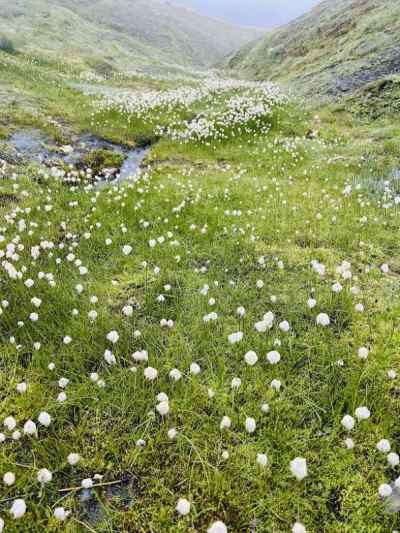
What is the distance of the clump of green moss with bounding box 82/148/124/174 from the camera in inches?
484

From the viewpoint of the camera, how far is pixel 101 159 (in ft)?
41.7

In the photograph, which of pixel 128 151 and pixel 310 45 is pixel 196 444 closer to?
pixel 128 151

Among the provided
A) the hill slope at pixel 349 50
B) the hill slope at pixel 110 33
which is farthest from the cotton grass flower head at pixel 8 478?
the hill slope at pixel 110 33

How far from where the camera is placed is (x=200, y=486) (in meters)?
3.44

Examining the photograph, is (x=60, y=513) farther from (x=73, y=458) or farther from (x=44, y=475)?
(x=73, y=458)

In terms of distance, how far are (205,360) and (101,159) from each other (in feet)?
32.9

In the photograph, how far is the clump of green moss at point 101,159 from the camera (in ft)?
40.4

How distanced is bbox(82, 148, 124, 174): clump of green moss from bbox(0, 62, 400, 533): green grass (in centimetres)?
330

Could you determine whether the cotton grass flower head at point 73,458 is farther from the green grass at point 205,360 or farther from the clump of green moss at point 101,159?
the clump of green moss at point 101,159

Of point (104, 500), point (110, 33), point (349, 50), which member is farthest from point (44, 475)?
point (110, 33)

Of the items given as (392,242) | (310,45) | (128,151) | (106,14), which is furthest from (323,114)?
(106,14)

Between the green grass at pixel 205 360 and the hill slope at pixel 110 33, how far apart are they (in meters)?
40.4

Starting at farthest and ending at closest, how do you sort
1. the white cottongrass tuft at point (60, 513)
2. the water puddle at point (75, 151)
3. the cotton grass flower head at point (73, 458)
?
the water puddle at point (75, 151) → the cotton grass flower head at point (73, 458) → the white cottongrass tuft at point (60, 513)

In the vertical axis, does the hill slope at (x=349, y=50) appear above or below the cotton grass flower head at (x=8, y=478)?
above
